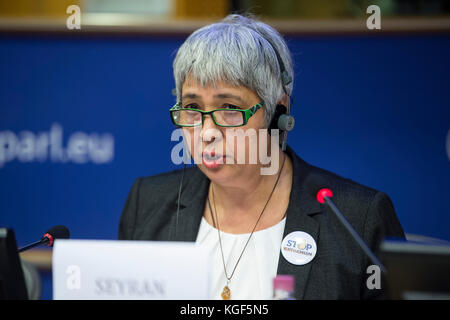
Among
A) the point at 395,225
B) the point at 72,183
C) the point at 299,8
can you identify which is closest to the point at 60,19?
the point at 72,183

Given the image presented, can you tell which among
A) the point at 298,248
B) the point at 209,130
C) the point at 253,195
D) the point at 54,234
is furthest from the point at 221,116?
the point at 54,234

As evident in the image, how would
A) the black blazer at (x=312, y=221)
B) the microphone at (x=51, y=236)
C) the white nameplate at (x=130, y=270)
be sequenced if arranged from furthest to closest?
the black blazer at (x=312, y=221), the microphone at (x=51, y=236), the white nameplate at (x=130, y=270)

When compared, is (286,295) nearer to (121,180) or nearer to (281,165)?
(281,165)

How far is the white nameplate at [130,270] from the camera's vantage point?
1.06m

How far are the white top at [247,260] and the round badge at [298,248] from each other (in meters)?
0.06

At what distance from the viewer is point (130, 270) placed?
1085mm

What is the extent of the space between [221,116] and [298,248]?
0.46 metres

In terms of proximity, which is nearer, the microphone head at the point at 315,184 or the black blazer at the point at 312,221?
the black blazer at the point at 312,221

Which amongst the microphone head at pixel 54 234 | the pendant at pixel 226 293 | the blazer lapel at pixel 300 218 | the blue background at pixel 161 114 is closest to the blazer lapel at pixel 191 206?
the pendant at pixel 226 293

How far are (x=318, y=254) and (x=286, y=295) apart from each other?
43 centimetres

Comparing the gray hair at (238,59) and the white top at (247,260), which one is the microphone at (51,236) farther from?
the gray hair at (238,59)
